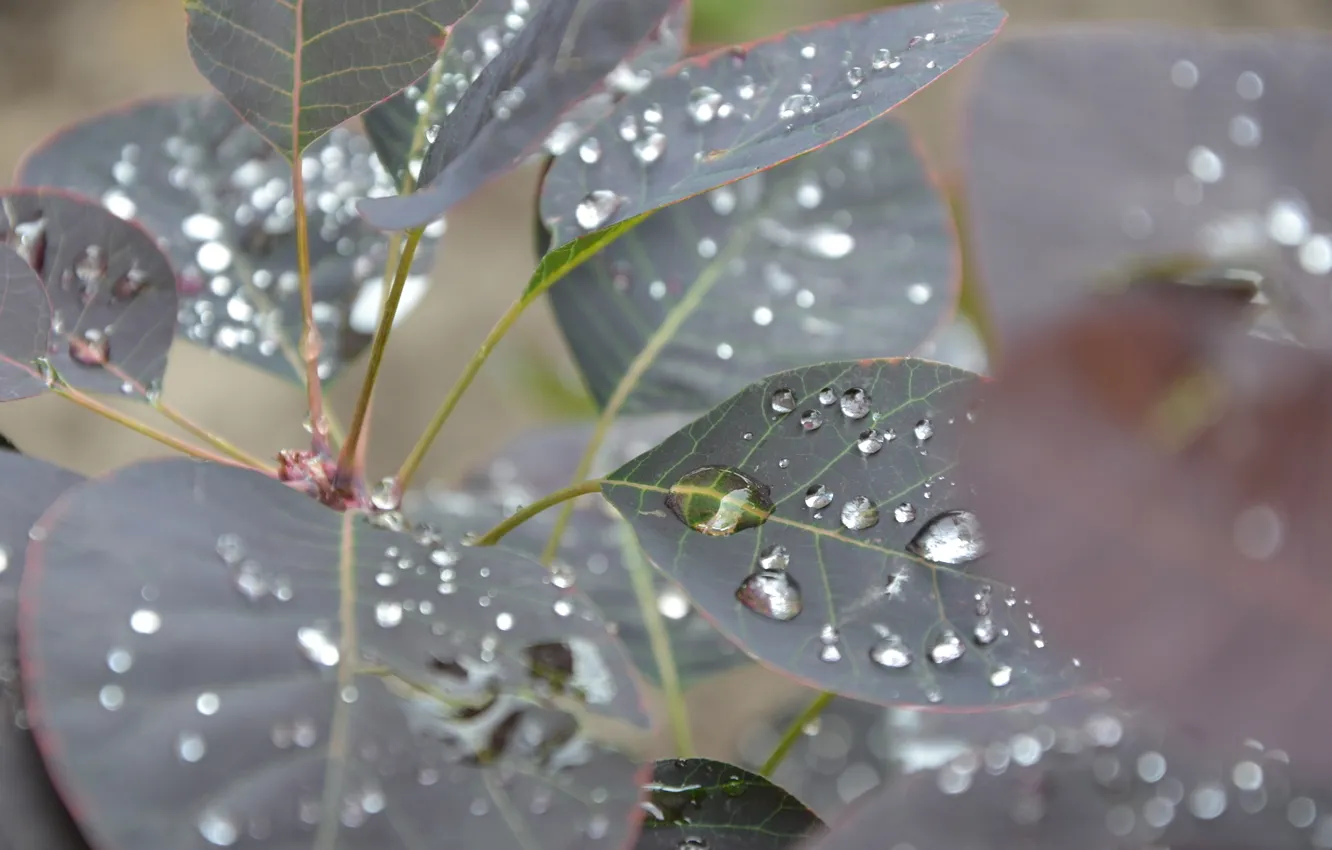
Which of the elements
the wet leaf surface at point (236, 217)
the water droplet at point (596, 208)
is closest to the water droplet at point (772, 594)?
the water droplet at point (596, 208)

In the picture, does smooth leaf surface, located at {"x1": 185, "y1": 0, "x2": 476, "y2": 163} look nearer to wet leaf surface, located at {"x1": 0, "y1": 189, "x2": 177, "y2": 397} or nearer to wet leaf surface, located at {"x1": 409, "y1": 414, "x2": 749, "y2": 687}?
wet leaf surface, located at {"x1": 0, "y1": 189, "x2": 177, "y2": 397}

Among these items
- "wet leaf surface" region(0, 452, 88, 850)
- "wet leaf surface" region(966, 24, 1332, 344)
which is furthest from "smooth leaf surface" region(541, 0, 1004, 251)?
"wet leaf surface" region(0, 452, 88, 850)

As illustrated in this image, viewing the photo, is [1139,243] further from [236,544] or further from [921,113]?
[921,113]

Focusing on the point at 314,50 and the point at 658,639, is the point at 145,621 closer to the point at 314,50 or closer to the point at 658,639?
the point at 314,50

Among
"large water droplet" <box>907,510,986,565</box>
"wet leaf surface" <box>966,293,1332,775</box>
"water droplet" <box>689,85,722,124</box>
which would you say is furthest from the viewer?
"water droplet" <box>689,85,722,124</box>

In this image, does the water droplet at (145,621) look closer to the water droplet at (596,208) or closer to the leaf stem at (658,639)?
the water droplet at (596,208)

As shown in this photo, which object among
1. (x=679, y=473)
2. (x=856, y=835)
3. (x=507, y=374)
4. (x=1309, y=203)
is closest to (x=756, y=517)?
(x=679, y=473)
